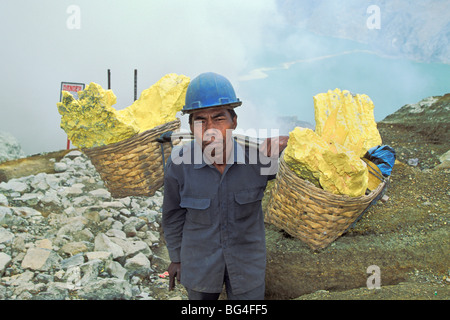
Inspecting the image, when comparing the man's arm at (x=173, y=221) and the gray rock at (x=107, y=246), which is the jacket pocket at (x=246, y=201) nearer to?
the man's arm at (x=173, y=221)

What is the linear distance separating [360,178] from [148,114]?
1.83m

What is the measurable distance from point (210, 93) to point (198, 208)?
0.57 metres

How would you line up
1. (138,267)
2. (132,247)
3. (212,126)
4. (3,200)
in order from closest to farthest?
1. (212,126)
2. (138,267)
3. (132,247)
4. (3,200)

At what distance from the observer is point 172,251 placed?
78.5 inches

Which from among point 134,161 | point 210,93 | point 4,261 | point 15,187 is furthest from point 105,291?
point 15,187

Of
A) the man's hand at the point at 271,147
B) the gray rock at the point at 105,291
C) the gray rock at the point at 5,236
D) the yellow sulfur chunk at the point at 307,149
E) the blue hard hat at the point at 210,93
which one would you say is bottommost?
the gray rock at the point at 105,291

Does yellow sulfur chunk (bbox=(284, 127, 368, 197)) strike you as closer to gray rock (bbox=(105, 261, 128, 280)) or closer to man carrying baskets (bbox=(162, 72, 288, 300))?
man carrying baskets (bbox=(162, 72, 288, 300))

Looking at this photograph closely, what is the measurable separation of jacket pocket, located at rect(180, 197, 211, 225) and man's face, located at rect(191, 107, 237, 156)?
27 cm

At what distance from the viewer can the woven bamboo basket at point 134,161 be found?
2803 mm

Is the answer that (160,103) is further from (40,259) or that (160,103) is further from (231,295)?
(231,295)

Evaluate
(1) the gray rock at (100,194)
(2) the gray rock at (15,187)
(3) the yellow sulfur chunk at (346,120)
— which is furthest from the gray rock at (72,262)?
(3) the yellow sulfur chunk at (346,120)

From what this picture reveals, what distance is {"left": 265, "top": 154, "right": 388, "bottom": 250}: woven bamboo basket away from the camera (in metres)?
2.73

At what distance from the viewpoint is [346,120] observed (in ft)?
10.3
